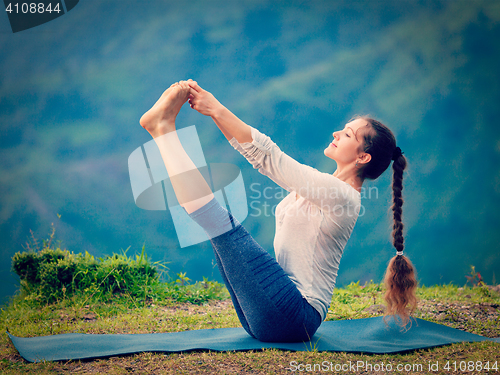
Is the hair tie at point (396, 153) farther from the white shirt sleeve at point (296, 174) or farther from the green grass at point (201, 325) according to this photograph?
the green grass at point (201, 325)

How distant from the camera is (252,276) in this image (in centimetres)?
163

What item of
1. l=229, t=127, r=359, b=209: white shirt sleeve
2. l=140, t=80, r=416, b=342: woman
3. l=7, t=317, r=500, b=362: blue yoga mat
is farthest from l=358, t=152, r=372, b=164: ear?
l=7, t=317, r=500, b=362: blue yoga mat

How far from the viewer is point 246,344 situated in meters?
1.99

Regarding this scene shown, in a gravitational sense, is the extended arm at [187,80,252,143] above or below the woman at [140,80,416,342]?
above

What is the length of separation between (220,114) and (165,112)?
26cm

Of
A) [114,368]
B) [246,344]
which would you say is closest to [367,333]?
[246,344]

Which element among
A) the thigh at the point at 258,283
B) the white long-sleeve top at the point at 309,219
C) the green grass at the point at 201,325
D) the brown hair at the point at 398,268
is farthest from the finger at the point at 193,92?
the green grass at the point at 201,325

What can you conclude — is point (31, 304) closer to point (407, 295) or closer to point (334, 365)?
point (334, 365)

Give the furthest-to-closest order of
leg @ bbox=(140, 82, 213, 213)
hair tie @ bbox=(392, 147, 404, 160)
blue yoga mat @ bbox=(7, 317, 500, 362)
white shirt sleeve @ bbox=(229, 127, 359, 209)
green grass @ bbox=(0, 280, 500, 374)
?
hair tie @ bbox=(392, 147, 404, 160)
blue yoga mat @ bbox=(7, 317, 500, 362)
green grass @ bbox=(0, 280, 500, 374)
white shirt sleeve @ bbox=(229, 127, 359, 209)
leg @ bbox=(140, 82, 213, 213)

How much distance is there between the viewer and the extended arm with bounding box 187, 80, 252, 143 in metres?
1.62

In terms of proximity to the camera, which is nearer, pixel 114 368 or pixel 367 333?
pixel 114 368

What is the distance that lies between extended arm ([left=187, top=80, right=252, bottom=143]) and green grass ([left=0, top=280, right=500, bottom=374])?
43.4 inches

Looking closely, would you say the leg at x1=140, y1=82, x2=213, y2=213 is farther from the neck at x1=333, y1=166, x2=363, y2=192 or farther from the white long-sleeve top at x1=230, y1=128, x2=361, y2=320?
the neck at x1=333, y1=166, x2=363, y2=192

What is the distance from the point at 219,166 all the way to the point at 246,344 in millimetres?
1041
